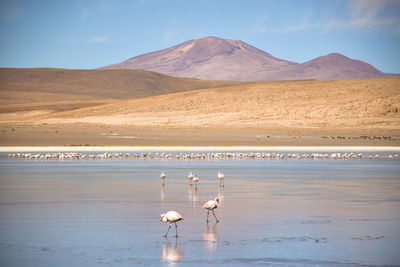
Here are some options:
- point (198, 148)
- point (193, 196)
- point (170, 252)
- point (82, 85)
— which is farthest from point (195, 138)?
point (82, 85)

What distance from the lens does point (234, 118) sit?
78.9 metres

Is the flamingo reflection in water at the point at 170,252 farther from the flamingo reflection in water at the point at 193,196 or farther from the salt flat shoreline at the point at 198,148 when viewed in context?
the salt flat shoreline at the point at 198,148

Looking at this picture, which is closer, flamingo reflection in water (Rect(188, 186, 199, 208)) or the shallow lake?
the shallow lake

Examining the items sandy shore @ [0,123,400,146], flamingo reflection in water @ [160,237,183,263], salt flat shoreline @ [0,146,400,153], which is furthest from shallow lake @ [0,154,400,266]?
A: sandy shore @ [0,123,400,146]

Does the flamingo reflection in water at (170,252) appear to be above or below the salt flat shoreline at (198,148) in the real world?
below

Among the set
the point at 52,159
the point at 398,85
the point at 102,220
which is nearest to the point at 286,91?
the point at 398,85

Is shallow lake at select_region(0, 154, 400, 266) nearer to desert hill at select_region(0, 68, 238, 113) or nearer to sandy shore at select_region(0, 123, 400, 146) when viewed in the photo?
sandy shore at select_region(0, 123, 400, 146)

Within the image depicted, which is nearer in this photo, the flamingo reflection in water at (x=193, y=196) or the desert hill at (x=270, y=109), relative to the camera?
the flamingo reflection in water at (x=193, y=196)

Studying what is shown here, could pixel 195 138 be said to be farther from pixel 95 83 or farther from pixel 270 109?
pixel 95 83

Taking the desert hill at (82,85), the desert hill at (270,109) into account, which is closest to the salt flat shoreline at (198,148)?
the desert hill at (270,109)

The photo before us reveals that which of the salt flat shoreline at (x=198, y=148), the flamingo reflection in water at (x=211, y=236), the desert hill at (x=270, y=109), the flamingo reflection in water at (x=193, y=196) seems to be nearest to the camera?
the flamingo reflection in water at (x=211, y=236)

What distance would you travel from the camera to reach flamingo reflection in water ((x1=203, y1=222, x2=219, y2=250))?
10148 millimetres

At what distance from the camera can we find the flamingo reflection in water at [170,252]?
9234mm

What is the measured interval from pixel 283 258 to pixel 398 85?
88704mm
